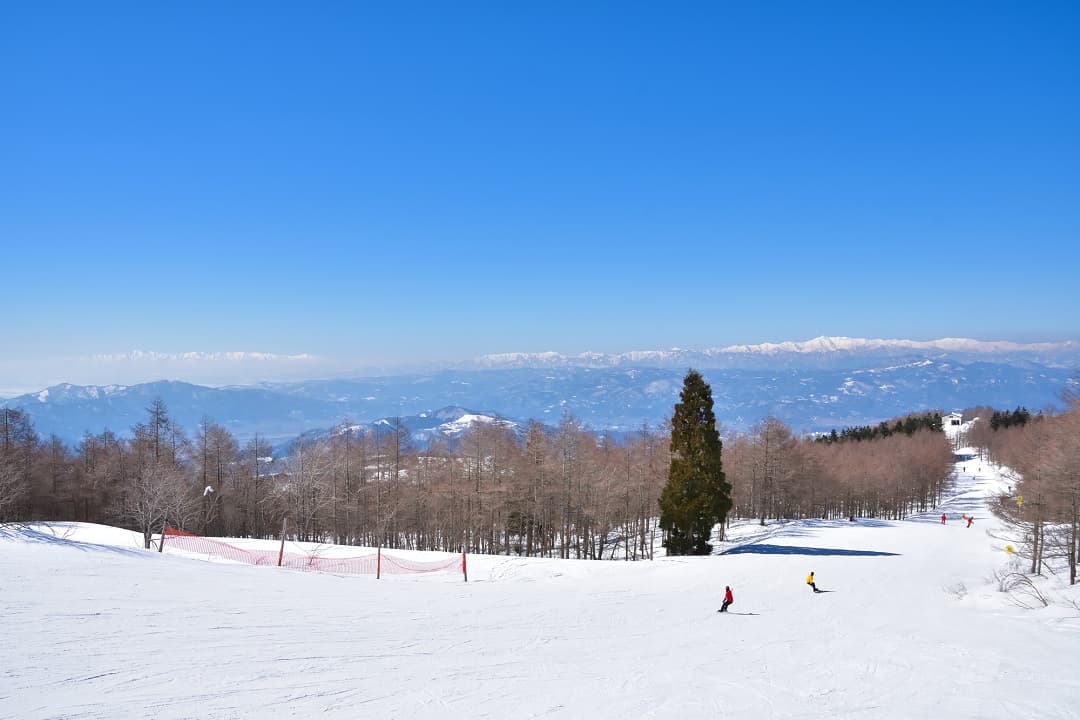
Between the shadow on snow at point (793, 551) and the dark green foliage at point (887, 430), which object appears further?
the dark green foliage at point (887, 430)

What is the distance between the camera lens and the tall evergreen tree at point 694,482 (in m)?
42.1

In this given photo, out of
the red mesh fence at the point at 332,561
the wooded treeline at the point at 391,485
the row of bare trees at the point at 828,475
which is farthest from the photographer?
the row of bare trees at the point at 828,475

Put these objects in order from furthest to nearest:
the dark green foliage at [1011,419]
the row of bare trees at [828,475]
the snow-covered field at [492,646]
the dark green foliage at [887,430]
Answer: the dark green foliage at [887,430] → the dark green foliage at [1011,419] → the row of bare trees at [828,475] → the snow-covered field at [492,646]

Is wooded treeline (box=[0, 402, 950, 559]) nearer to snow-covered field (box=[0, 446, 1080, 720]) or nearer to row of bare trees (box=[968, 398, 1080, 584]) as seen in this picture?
snow-covered field (box=[0, 446, 1080, 720])

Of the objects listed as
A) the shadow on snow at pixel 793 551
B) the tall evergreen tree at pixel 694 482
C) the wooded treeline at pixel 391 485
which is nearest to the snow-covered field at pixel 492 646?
the tall evergreen tree at pixel 694 482

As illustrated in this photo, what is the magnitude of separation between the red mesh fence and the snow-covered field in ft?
12.8

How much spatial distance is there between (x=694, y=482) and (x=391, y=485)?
2896 centimetres

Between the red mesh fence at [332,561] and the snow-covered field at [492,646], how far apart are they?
392 centimetres

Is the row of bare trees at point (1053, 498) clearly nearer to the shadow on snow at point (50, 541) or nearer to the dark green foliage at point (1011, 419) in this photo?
the shadow on snow at point (50, 541)

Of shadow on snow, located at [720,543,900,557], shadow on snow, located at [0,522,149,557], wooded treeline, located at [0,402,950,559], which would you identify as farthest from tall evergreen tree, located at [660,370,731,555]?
shadow on snow, located at [0,522,149,557]

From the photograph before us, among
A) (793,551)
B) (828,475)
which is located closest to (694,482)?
(793,551)

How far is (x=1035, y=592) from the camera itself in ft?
86.0

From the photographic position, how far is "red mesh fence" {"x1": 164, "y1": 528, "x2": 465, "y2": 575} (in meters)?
32.3

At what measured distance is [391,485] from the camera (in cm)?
5625
